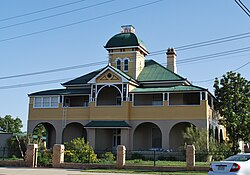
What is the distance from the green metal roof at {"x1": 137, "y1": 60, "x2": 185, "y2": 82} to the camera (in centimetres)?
4078

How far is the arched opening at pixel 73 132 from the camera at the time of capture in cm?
4275

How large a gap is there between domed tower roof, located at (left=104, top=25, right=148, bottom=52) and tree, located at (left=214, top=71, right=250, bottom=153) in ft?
30.3

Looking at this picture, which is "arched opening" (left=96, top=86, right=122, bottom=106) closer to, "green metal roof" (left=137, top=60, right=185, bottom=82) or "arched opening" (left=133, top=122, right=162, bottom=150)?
"green metal roof" (left=137, top=60, right=185, bottom=82)

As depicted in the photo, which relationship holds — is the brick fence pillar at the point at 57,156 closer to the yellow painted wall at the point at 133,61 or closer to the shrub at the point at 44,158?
the shrub at the point at 44,158

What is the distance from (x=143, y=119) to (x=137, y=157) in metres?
4.42

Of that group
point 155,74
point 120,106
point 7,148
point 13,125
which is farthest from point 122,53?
point 13,125

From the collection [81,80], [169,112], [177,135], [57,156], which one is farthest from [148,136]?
[57,156]

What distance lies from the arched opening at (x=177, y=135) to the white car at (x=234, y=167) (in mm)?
21574

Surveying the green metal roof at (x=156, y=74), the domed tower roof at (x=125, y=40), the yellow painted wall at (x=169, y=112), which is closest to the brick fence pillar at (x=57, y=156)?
the yellow painted wall at (x=169, y=112)

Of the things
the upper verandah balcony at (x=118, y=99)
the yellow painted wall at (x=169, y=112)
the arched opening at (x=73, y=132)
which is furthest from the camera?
the arched opening at (x=73, y=132)

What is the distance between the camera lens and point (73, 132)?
4325 cm

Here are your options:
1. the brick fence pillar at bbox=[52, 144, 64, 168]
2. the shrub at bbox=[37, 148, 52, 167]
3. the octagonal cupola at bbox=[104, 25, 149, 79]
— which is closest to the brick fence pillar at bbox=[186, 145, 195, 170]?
the brick fence pillar at bbox=[52, 144, 64, 168]

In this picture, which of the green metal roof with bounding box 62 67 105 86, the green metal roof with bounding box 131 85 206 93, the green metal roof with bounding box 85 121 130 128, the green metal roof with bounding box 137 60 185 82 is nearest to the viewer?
the green metal roof with bounding box 131 85 206 93

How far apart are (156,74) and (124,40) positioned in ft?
16.6
